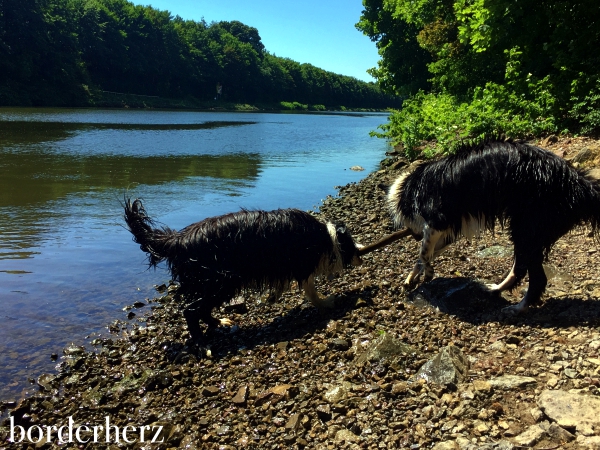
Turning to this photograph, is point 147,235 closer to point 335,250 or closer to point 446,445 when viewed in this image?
point 335,250

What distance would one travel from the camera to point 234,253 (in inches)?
229

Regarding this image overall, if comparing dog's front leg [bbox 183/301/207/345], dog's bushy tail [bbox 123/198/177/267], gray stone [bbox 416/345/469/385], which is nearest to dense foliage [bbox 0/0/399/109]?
dog's bushy tail [bbox 123/198/177/267]

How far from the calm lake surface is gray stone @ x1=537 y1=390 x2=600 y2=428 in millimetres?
4742

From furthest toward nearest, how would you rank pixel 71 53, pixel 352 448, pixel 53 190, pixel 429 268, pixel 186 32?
pixel 186 32 → pixel 71 53 → pixel 53 190 → pixel 429 268 → pixel 352 448

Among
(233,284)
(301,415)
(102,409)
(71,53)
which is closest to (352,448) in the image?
(301,415)

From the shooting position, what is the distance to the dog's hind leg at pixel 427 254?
5789 mm

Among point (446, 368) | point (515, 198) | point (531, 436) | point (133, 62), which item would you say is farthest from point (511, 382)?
point (133, 62)

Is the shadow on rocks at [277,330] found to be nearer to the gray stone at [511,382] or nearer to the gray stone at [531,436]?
the gray stone at [511,382]

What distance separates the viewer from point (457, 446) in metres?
3.00

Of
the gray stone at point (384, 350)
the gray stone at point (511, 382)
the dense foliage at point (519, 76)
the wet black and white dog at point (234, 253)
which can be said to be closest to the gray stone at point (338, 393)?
the gray stone at point (384, 350)

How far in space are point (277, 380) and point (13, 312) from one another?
4.23 metres

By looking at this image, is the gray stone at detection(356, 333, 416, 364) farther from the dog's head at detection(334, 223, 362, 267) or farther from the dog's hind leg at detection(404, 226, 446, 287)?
the dog's head at detection(334, 223, 362, 267)

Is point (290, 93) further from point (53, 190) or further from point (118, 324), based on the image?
point (118, 324)

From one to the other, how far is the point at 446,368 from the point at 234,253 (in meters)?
2.90
